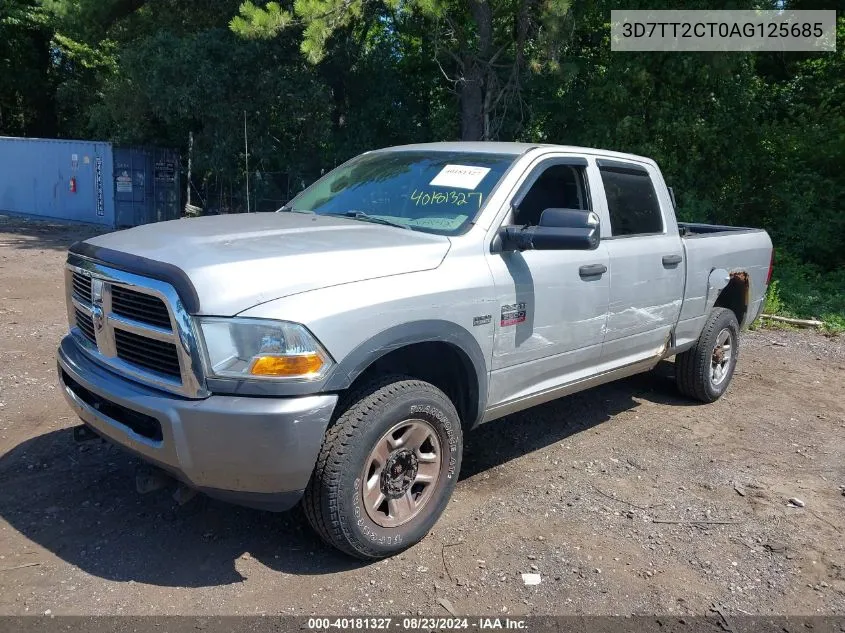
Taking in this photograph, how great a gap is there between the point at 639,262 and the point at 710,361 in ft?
5.35

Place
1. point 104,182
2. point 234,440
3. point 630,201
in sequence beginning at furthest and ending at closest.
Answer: point 104,182, point 630,201, point 234,440

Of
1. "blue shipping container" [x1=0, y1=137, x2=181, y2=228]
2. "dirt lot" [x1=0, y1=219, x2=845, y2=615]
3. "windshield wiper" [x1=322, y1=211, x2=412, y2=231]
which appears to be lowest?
"dirt lot" [x1=0, y1=219, x2=845, y2=615]

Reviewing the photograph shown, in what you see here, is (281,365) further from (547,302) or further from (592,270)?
(592,270)

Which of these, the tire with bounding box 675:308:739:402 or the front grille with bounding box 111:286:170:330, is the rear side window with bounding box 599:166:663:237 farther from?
the front grille with bounding box 111:286:170:330

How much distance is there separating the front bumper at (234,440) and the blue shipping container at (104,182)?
56.7 ft

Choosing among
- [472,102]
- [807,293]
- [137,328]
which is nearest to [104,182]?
[472,102]

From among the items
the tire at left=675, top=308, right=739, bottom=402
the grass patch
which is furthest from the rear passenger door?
the grass patch

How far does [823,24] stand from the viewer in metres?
14.2

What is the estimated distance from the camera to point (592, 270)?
→ 4.47 meters

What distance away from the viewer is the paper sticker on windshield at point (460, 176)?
4.22m

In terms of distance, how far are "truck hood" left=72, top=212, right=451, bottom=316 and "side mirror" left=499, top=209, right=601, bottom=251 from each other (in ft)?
1.27

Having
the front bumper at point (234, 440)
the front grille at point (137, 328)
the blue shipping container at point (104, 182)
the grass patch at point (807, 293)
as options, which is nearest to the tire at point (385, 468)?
the front bumper at point (234, 440)

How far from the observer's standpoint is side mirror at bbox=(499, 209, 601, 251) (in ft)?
12.4

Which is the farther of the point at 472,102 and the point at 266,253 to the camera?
the point at 472,102
